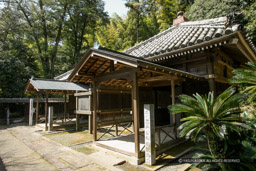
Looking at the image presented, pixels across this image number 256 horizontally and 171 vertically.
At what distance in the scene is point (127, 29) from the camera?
2747 cm

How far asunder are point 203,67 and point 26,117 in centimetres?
1665

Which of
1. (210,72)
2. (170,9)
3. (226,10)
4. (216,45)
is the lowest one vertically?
(210,72)

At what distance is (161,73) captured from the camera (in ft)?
16.6

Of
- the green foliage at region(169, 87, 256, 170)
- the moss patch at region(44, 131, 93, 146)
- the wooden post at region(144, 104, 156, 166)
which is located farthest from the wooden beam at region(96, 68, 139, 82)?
the moss patch at region(44, 131, 93, 146)

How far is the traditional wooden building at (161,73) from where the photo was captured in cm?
480

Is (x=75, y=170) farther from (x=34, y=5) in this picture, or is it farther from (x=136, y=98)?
(x=34, y=5)

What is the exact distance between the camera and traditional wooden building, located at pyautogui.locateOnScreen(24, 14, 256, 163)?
4797 millimetres

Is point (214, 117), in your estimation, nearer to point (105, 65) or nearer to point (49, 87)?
point (105, 65)

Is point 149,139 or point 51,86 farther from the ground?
point 51,86

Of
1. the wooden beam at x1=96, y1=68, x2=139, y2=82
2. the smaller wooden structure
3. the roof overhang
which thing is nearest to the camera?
the wooden beam at x1=96, y1=68, x2=139, y2=82

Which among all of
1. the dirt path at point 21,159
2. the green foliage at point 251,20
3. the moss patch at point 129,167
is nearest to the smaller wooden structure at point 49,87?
the dirt path at point 21,159

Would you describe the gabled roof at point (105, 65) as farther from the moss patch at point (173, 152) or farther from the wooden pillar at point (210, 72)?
the moss patch at point (173, 152)

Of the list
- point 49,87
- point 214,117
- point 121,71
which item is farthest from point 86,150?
point 49,87

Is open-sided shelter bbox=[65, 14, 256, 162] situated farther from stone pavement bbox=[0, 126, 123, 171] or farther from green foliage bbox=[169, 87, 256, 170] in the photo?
green foliage bbox=[169, 87, 256, 170]
